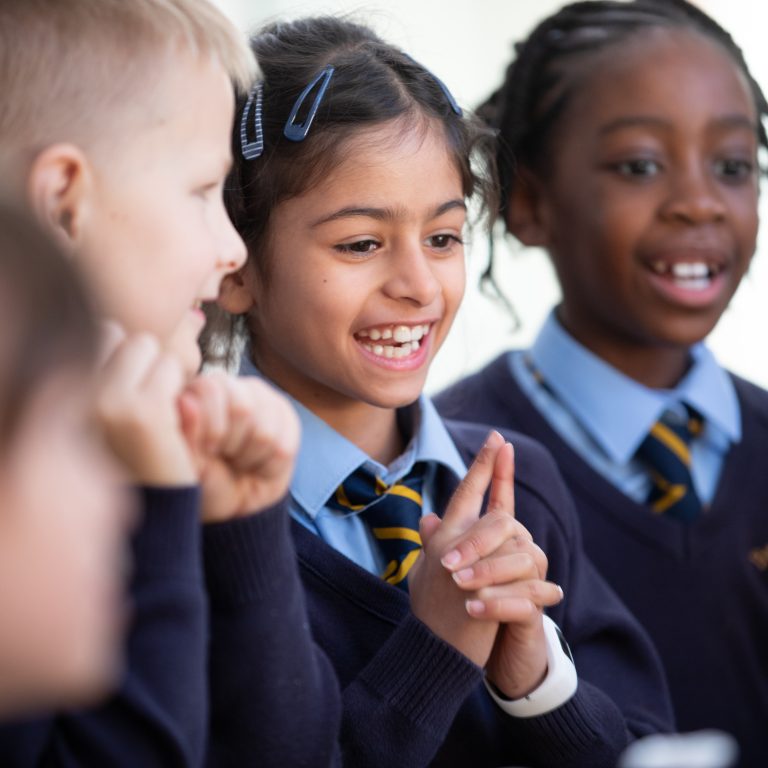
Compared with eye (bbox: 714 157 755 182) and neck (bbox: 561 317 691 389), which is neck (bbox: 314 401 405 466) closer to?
neck (bbox: 561 317 691 389)

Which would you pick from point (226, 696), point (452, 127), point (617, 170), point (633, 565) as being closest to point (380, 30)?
point (452, 127)

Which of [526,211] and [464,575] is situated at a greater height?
[464,575]

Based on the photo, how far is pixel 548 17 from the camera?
220cm

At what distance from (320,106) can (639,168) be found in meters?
0.69

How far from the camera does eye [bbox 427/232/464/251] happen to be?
5.03 feet

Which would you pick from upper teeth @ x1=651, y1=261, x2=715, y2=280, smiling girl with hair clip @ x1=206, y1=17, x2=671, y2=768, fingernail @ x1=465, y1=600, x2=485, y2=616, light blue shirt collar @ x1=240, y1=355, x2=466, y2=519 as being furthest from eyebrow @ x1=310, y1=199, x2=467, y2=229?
upper teeth @ x1=651, y1=261, x2=715, y2=280

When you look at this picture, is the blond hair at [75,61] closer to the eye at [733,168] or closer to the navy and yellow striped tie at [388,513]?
the navy and yellow striped tie at [388,513]

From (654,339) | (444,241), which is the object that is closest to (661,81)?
(654,339)

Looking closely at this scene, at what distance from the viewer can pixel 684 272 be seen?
2004 mm

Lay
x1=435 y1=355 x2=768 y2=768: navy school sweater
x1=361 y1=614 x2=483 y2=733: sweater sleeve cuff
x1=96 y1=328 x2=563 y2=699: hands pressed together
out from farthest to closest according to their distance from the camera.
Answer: x1=435 y1=355 x2=768 y2=768: navy school sweater
x1=361 y1=614 x2=483 y2=733: sweater sleeve cuff
x1=96 y1=328 x2=563 y2=699: hands pressed together

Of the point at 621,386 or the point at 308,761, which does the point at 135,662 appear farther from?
the point at 621,386

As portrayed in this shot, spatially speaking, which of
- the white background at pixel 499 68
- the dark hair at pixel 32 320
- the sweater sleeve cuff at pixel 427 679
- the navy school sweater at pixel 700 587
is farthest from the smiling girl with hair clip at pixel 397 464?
the white background at pixel 499 68

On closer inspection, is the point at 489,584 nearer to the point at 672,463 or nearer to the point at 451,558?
the point at 451,558

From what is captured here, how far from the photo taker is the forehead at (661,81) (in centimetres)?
197
